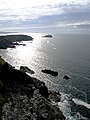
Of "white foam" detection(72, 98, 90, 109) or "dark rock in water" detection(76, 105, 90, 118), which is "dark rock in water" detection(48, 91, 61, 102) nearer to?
"white foam" detection(72, 98, 90, 109)

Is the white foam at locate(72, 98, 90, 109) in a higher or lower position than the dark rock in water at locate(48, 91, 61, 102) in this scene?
lower

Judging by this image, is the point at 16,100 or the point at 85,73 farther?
the point at 85,73

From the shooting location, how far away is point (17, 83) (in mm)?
90188

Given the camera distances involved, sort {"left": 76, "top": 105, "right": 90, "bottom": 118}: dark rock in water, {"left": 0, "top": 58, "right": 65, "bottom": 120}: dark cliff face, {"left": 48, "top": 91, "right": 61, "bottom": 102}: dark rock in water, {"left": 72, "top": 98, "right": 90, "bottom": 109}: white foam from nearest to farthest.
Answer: {"left": 0, "top": 58, "right": 65, "bottom": 120}: dark cliff face
{"left": 76, "top": 105, "right": 90, "bottom": 118}: dark rock in water
{"left": 72, "top": 98, "right": 90, "bottom": 109}: white foam
{"left": 48, "top": 91, "right": 61, "bottom": 102}: dark rock in water

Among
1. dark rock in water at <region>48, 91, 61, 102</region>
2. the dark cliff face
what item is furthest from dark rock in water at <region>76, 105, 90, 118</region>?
dark rock in water at <region>48, 91, 61, 102</region>

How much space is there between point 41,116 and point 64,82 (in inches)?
2108

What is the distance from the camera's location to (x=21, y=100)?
78.6 meters

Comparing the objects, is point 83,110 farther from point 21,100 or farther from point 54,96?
point 21,100

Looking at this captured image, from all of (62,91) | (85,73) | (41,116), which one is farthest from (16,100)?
(85,73)

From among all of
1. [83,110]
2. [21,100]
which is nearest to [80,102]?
[83,110]

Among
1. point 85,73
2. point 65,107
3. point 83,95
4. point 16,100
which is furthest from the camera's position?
point 85,73

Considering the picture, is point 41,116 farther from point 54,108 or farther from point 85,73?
point 85,73

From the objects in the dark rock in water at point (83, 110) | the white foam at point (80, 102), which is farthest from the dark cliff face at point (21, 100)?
the white foam at point (80, 102)

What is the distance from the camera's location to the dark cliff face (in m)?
70.6
